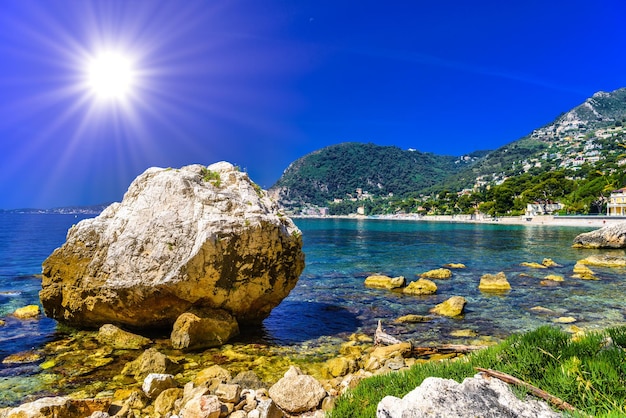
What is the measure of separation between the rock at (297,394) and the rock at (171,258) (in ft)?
19.3

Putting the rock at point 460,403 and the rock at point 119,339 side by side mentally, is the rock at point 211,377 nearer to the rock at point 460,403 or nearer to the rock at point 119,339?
the rock at point 119,339

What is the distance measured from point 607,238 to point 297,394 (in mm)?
53764

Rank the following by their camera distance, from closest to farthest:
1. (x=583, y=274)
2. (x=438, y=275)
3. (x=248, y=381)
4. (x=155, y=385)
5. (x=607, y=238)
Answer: (x=155, y=385)
(x=248, y=381)
(x=583, y=274)
(x=438, y=275)
(x=607, y=238)

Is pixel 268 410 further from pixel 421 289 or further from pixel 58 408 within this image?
pixel 421 289

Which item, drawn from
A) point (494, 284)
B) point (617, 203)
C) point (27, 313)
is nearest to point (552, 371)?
point (494, 284)

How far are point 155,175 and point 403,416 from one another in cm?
1394

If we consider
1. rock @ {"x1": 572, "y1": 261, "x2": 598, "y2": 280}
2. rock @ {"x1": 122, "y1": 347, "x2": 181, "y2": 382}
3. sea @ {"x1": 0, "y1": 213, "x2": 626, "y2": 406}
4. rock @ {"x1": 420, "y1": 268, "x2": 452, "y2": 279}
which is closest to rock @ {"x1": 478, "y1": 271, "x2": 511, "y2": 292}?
sea @ {"x1": 0, "y1": 213, "x2": 626, "y2": 406}

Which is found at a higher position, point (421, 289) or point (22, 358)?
point (22, 358)

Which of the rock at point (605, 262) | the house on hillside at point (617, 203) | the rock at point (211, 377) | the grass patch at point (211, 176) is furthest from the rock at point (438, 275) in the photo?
the house on hillside at point (617, 203)

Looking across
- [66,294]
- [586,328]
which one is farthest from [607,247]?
[66,294]

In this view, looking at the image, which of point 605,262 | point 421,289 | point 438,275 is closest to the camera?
point 421,289

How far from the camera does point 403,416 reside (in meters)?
4.12

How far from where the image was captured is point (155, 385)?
29.1 feet

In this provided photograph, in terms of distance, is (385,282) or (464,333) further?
(385,282)
